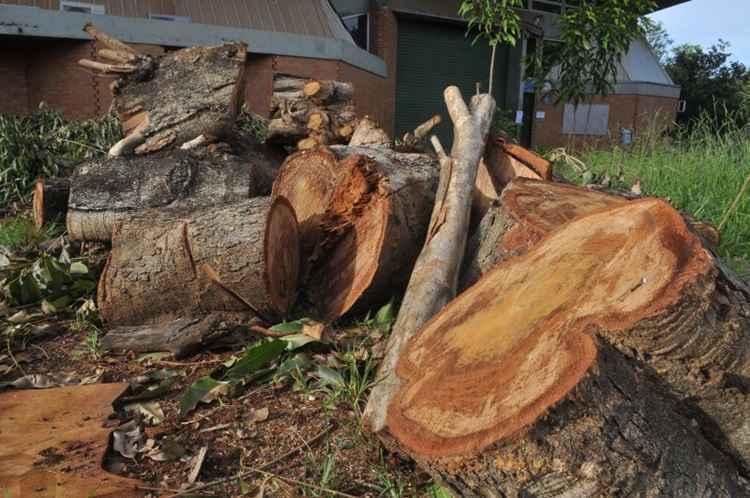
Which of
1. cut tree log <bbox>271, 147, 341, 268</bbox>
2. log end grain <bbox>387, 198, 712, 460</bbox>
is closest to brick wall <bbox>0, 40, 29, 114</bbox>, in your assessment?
cut tree log <bbox>271, 147, 341, 268</bbox>

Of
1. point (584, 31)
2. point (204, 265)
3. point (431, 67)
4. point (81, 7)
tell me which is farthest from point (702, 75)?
point (204, 265)

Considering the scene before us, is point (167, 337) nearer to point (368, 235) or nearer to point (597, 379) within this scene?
point (368, 235)

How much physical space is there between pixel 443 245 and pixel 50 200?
328 cm

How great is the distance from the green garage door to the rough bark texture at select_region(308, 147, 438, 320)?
40.0 feet

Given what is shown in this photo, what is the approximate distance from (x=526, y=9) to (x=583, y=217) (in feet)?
48.9

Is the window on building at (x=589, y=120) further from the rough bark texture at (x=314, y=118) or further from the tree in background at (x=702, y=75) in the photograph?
the rough bark texture at (x=314, y=118)

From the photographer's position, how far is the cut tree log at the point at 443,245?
84.7 inches

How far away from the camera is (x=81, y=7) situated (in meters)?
A: 9.45

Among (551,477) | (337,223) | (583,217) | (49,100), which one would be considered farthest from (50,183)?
(49,100)

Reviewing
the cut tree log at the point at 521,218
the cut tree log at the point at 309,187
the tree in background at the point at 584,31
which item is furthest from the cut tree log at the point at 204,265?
the tree in background at the point at 584,31

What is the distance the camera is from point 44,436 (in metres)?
2.24

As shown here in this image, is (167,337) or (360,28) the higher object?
(360,28)

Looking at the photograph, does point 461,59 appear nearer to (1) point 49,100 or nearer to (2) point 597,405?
(1) point 49,100

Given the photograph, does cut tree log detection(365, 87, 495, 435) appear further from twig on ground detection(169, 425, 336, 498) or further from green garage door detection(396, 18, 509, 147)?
green garage door detection(396, 18, 509, 147)
